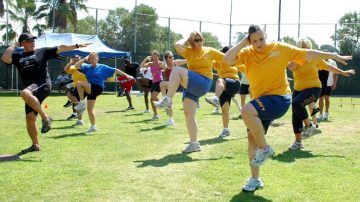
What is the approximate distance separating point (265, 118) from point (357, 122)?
8799 millimetres

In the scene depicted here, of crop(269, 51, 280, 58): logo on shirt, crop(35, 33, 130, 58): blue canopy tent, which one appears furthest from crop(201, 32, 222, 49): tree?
crop(269, 51, 280, 58): logo on shirt

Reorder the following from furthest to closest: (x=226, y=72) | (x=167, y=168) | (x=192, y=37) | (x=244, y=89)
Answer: (x=244, y=89), (x=226, y=72), (x=192, y=37), (x=167, y=168)

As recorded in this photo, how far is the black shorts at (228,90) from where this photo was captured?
32.7 feet

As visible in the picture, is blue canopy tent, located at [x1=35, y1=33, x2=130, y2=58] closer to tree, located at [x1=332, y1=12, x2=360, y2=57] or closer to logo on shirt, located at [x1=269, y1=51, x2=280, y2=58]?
tree, located at [x1=332, y1=12, x2=360, y2=57]

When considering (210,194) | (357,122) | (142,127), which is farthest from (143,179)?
(357,122)

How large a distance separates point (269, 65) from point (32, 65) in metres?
4.37

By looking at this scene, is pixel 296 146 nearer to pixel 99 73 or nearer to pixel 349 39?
pixel 99 73

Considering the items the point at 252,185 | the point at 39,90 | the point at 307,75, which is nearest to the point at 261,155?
the point at 252,185

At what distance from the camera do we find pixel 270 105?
5.38 m

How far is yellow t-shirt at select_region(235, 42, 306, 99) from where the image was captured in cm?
541

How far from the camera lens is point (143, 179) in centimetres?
606

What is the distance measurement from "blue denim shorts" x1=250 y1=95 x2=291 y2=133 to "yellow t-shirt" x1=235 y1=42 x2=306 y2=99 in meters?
0.07

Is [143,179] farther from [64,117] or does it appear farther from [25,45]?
[64,117]

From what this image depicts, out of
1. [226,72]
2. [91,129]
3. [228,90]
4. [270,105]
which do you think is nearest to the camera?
[270,105]
